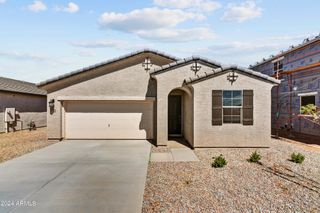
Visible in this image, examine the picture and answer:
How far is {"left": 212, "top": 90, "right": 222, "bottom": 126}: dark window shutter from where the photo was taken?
11117 millimetres

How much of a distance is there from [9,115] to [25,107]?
2871mm

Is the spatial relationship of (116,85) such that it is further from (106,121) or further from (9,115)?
(9,115)

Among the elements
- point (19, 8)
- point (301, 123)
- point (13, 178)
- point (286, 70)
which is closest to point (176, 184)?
point (13, 178)

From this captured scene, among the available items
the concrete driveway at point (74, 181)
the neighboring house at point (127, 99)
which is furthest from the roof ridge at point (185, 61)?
the concrete driveway at point (74, 181)

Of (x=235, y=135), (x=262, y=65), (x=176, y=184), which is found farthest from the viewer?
(x=262, y=65)

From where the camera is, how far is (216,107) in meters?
11.1

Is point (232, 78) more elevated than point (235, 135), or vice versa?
point (232, 78)

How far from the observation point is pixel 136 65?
13.7 m

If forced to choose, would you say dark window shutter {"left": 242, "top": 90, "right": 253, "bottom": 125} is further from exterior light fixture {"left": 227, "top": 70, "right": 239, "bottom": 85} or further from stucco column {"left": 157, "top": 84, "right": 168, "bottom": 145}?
stucco column {"left": 157, "top": 84, "right": 168, "bottom": 145}

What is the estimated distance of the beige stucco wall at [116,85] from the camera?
13.6m

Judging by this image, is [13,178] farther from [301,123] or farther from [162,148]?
[301,123]

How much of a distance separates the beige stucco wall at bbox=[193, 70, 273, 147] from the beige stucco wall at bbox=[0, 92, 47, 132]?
1507 cm

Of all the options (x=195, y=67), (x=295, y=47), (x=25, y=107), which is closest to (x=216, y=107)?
(x=195, y=67)

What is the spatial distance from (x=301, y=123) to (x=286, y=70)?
4.00 metres
